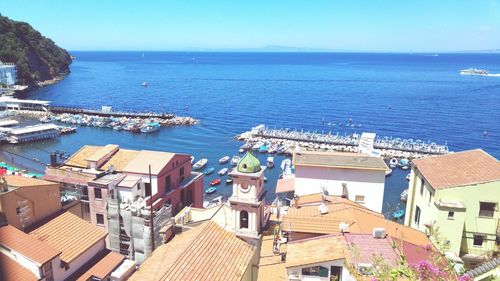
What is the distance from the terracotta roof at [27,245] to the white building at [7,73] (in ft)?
446

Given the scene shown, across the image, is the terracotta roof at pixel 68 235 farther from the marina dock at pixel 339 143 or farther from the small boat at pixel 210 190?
the marina dock at pixel 339 143

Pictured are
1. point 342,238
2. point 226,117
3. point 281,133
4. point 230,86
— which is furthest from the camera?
point 230,86

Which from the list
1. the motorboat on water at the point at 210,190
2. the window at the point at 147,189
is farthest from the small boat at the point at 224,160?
the window at the point at 147,189

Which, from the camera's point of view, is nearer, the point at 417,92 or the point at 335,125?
the point at 335,125

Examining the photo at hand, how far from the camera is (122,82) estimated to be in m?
198

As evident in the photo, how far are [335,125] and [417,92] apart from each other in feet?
244

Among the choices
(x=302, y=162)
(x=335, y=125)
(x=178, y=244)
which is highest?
(x=302, y=162)

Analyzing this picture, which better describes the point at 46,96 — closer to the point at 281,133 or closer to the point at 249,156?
the point at 281,133

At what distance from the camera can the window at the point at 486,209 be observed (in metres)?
24.7

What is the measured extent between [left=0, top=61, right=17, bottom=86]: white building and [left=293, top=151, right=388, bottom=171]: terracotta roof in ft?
450

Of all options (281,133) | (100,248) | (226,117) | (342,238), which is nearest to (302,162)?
(342,238)

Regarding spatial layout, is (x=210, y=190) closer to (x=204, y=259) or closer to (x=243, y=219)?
(x=243, y=219)

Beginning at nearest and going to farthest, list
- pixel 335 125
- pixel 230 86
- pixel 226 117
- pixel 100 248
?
1. pixel 100 248
2. pixel 335 125
3. pixel 226 117
4. pixel 230 86

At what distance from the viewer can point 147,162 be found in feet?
114
